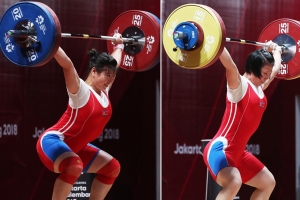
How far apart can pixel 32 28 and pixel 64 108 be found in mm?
1520

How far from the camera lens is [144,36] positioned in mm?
5629

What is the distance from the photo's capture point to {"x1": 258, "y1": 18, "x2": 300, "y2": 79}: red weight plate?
555cm

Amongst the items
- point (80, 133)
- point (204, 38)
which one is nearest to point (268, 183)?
point (204, 38)

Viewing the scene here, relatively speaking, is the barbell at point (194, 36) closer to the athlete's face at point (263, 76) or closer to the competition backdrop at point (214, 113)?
the athlete's face at point (263, 76)

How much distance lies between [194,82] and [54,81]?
59.1 inches

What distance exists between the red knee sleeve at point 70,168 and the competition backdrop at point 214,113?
1647 mm

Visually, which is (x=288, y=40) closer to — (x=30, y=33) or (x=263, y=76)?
(x=263, y=76)

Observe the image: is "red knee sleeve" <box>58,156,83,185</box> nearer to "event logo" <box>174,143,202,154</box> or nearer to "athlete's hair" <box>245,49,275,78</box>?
"athlete's hair" <box>245,49,275,78</box>

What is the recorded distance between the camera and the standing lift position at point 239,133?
14.5 ft

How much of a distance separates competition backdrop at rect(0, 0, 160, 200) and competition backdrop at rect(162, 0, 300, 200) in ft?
1.12

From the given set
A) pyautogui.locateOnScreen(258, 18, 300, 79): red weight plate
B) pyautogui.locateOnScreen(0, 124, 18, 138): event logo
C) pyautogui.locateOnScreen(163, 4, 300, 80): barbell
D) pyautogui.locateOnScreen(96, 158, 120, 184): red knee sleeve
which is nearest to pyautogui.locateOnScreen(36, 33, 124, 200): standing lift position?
pyautogui.locateOnScreen(96, 158, 120, 184): red knee sleeve

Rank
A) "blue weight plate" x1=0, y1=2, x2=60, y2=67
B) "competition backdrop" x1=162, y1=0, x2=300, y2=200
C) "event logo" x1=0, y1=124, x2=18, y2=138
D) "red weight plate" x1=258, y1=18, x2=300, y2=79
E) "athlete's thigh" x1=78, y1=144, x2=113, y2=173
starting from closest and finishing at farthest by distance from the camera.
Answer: "blue weight plate" x1=0, y1=2, x2=60, y2=67
"athlete's thigh" x1=78, y1=144, x2=113, y2=173
"event logo" x1=0, y1=124, x2=18, y2=138
"red weight plate" x1=258, y1=18, x2=300, y2=79
"competition backdrop" x1=162, y1=0, x2=300, y2=200

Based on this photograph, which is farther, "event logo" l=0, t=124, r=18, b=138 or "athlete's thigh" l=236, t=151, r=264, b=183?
"event logo" l=0, t=124, r=18, b=138

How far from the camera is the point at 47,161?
176 inches
